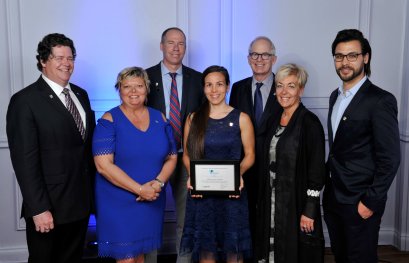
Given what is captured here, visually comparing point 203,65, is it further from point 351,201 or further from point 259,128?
point 351,201

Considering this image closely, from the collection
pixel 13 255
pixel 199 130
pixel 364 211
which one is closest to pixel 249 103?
pixel 199 130

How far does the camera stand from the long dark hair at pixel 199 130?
2.69m

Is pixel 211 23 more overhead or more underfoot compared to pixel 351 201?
more overhead

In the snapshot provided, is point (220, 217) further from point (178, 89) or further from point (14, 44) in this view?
point (14, 44)

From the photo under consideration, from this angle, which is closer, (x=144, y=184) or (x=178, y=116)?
(x=144, y=184)

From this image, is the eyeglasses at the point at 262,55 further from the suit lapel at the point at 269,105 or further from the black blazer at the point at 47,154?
the black blazer at the point at 47,154

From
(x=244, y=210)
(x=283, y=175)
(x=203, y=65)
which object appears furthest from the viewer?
(x=203, y=65)

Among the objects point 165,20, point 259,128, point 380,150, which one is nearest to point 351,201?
point 380,150

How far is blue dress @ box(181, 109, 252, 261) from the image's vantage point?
267 cm

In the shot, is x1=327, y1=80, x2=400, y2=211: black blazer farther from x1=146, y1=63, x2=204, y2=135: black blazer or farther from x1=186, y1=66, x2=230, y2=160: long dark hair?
x1=146, y1=63, x2=204, y2=135: black blazer

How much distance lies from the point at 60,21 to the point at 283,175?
7.32 ft

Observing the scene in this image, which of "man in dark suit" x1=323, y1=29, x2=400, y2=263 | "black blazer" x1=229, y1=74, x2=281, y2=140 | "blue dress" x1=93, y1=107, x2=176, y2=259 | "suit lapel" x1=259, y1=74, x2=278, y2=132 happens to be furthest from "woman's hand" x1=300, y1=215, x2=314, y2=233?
"blue dress" x1=93, y1=107, x2=176, y2=259

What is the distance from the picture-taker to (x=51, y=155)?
2416mm

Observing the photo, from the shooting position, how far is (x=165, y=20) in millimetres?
3699
